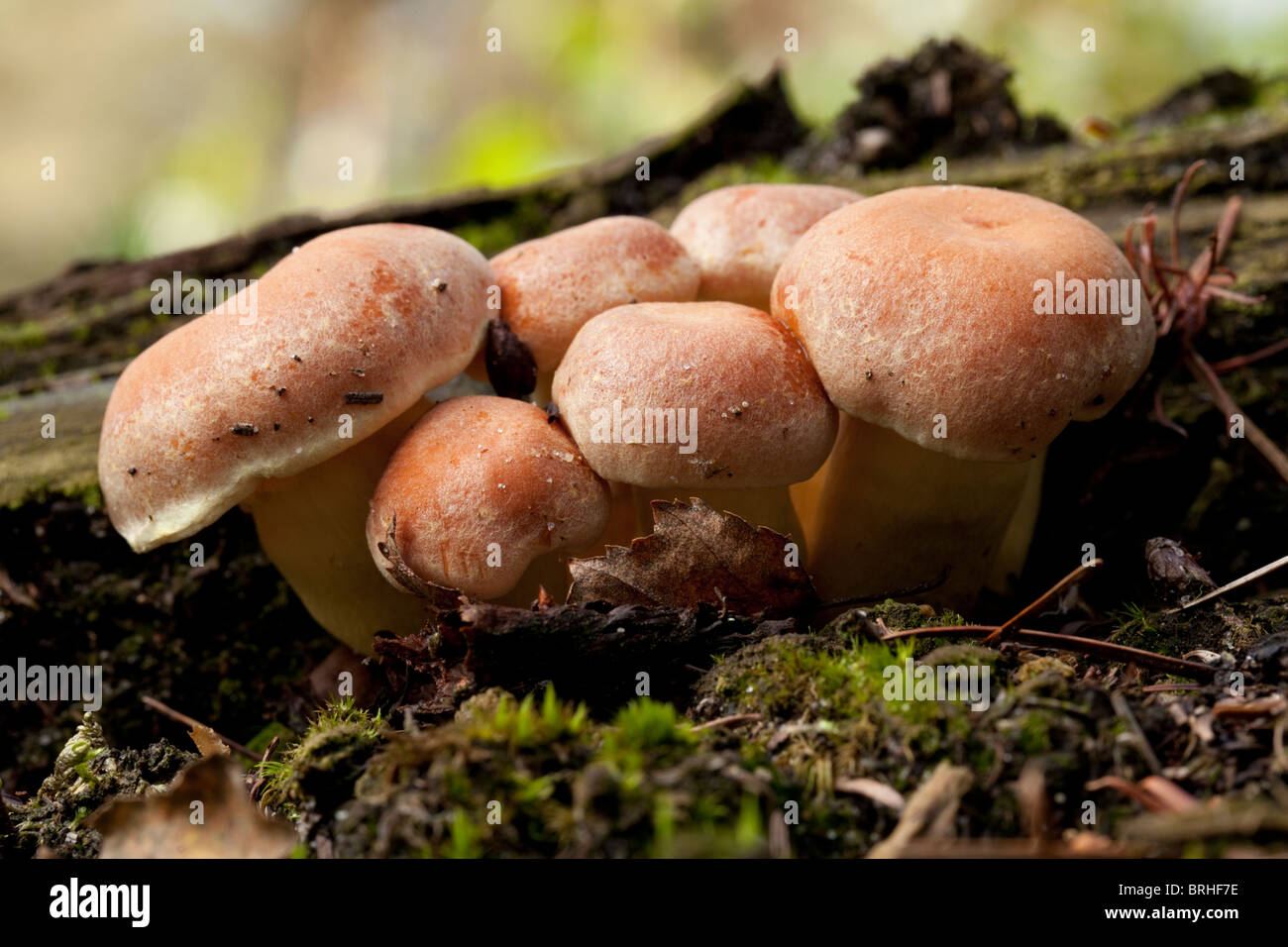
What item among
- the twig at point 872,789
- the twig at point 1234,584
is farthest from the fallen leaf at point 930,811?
the twig at point 1234,584

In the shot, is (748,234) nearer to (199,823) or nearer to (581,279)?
(581,279)

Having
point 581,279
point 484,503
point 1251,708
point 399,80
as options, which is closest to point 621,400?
point 484,503

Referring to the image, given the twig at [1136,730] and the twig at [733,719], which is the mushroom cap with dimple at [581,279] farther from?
the twig at [1136,730]

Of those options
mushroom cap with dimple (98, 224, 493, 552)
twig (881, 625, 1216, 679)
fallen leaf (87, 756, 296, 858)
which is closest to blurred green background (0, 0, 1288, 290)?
mushroom cap with dimple (98, 224, 493, 552)

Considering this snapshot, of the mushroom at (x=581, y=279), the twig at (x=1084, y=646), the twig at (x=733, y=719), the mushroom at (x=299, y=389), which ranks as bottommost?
the twig at (x=733, y=719)

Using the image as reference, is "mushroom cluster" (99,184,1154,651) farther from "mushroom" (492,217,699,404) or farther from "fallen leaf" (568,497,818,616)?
"fallen leaf" (568,497,818,616)

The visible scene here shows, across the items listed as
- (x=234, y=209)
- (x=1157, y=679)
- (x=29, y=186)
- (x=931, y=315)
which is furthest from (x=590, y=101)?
(x=1157, y=679)
